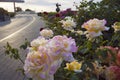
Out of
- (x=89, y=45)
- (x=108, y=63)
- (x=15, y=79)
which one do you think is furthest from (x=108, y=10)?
(x=108, y=63)

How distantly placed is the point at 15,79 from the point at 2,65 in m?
2.24

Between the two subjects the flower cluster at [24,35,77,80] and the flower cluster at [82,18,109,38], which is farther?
the flower cluster at [82,18,109,38]

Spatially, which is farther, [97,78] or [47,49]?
[97,78]

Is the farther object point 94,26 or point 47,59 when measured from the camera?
point 94,26

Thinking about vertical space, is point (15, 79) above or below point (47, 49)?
below

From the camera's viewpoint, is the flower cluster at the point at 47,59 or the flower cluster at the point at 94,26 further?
the flower cluster at the point at 94,26

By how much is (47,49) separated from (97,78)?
43cm

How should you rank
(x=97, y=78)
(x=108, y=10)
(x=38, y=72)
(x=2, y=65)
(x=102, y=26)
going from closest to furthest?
(x=38, y=72), (x=97, y=78), (x=102, y=26), (x=108, y=10), (x=2, y=65)

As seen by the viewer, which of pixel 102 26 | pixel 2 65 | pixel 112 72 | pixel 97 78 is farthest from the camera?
pixel 2 65

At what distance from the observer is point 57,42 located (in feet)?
6.58

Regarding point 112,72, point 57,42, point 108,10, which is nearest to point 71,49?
point 57,42

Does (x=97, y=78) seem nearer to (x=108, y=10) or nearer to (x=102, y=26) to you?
(x=102, y=26)

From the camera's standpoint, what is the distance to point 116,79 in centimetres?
200

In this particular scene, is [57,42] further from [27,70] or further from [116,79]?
[116,79]
